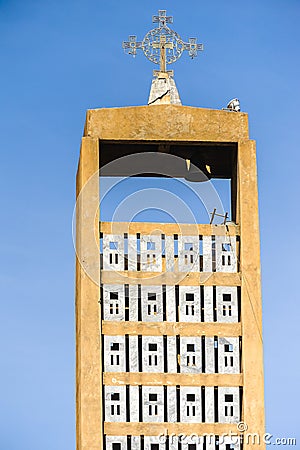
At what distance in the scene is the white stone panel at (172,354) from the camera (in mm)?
34438

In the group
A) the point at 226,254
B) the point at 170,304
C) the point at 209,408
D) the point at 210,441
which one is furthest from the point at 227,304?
the point at 210,441

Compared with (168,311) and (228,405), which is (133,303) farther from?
(228,405)

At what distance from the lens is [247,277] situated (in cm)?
3488

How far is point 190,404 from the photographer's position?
3422 centimetres

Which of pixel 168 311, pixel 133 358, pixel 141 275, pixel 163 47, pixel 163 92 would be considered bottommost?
pixel 133 358

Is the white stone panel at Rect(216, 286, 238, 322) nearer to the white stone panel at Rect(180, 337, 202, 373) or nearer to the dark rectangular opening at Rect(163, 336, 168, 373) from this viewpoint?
the white stone panel at Rect(180, 337, 202, 373)

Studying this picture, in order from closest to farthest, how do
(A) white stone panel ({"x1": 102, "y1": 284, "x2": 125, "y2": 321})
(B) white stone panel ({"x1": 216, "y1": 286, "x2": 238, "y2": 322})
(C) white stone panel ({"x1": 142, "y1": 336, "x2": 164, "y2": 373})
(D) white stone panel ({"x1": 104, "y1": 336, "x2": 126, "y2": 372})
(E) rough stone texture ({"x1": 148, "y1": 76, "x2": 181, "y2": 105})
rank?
(D) white stone panel ({"x1": 104, "y1": 336, "x2": 126, "y2": 372}) → (C) white stone panel ({"x1": 142, "y1": 336, "x2": 164, "y2": 373}) → (A) white stone panel ({"x1": 102, "y1": 284, "x2": 125, "y2": 321}) → (B) white stone panel ({"x1": 216, "y1": 286, "x2": 238, "y2": 322}) → (E) rough stone texture ({"x1": 148, "y1": 76, "x2": 181, "y2": 105})

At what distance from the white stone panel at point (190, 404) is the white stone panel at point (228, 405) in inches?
16.5

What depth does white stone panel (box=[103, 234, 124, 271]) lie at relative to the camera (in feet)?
114

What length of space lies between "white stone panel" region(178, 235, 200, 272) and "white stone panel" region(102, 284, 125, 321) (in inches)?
53.5

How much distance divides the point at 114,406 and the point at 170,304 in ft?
7.80

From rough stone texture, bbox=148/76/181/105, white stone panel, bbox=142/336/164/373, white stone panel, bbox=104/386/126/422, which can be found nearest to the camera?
white stone panel, bbox=104/386/126/422

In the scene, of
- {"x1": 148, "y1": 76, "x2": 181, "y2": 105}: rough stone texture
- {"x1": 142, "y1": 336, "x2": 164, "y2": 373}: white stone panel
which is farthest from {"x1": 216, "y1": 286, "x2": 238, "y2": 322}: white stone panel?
{"x1": 148, "y1": 76, "x2": 181, "y2": 105}: rough stone texture

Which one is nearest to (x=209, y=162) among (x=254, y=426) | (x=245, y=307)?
(x=245, y=307)
